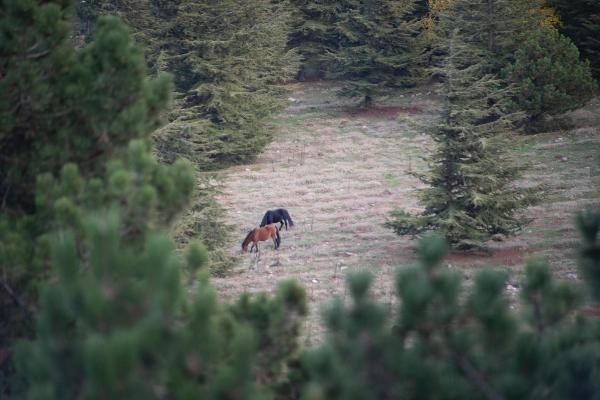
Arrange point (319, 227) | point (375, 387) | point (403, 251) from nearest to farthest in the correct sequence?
point (375, 387)
point (403, 251)
point (319, 227)

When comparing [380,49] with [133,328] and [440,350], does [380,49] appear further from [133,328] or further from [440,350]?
[133,328]

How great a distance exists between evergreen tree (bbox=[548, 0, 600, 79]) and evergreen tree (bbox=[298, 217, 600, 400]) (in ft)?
75.0

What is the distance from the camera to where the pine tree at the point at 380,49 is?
27734 millimetres

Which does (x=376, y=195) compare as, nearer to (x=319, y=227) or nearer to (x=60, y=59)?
(x=319, y=227)

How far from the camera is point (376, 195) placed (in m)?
18.0

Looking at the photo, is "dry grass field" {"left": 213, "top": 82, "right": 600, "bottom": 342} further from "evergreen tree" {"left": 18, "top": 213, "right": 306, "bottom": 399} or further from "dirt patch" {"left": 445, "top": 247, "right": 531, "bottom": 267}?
"evergreen tree" {"left": 18, "top": 213, "right": 306, "bottom": 399}

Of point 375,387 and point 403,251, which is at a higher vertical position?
point 375,387

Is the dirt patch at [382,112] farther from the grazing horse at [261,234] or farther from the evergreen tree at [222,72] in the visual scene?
the grazing horse at [261,234]

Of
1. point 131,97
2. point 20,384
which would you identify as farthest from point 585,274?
point 20,384

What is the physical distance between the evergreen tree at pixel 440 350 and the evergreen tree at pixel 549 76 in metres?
18.4

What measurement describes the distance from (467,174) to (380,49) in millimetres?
16343

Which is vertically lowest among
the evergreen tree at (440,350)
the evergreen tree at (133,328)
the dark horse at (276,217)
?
the dark horse at (276,217)

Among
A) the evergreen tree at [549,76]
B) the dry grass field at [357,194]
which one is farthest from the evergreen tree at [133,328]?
the evergreen tree at [549,76]

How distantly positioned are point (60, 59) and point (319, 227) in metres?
10.1
